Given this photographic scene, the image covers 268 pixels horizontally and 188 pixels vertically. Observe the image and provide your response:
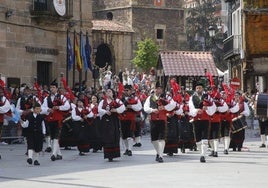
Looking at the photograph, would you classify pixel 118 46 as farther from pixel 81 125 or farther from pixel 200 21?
pixel 81 125

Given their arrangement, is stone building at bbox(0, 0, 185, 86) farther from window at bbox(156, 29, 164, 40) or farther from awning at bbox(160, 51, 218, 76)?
window at bbox(156, 29, 164, 40)

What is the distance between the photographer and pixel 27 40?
91.3 feet

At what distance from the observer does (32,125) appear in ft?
47.8

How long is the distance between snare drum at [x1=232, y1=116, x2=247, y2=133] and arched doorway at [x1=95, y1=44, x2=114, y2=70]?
44853 millimetres

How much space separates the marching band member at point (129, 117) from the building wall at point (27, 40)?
967 centimetres

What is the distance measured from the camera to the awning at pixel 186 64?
27.3m

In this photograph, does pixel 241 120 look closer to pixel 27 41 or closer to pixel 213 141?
pixel 213 141

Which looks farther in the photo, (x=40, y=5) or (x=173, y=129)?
(x=40, y=5)

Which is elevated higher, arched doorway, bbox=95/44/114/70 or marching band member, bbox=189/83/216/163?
arched doorway, bbox=95/44/114/70

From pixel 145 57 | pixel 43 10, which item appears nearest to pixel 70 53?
pixel 43 10

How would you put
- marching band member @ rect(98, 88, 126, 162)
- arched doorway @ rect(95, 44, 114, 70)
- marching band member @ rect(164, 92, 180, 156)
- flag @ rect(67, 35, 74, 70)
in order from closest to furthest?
1. marching band member @ rect(98, 88, 126, 162)
2. marching band member @ rect(164, 92, 180, 156)
3. flag @ rect(67, 35, 74, 70)
4. arched doorway @ rect(95, 44, 114, 70)

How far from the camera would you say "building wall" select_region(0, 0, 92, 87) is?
2603cm

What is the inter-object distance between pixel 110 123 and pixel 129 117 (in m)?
2.02

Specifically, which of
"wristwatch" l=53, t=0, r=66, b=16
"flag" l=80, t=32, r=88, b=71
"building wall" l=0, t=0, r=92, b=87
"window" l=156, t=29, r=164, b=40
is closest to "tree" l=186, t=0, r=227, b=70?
"window" l=156, t=29, r=164, b=40
